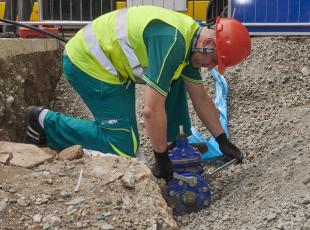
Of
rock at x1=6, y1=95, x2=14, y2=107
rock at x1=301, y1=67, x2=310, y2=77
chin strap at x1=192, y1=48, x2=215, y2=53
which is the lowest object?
rock at x1=6, y1=95, x2=14, y2=107

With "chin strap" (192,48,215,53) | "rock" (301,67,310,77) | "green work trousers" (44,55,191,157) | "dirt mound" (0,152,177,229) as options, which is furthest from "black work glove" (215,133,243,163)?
"rock" (301,67,310,77)

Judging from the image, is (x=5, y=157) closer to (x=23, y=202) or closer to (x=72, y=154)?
(x=72, y=154)

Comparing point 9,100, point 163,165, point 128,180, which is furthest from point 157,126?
point 9,100

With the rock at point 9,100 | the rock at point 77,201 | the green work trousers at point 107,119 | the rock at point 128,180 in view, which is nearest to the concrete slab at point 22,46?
the rock at point 9,100

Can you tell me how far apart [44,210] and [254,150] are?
2206 millimetres

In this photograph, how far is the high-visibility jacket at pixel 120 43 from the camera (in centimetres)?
369

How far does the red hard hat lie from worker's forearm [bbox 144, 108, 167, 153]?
51 cm

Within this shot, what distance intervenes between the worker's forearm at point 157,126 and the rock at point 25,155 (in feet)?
2.06

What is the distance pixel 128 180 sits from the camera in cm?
301

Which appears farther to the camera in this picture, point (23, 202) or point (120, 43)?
point (120, 43)

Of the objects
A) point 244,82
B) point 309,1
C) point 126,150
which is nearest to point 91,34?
point 126,150

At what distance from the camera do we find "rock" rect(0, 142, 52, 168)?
10.5ft

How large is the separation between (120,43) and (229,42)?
714 millimetres

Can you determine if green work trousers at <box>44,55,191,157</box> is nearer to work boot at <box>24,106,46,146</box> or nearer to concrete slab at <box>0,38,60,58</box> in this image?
work boot at <box>24,106,46,146</box>
